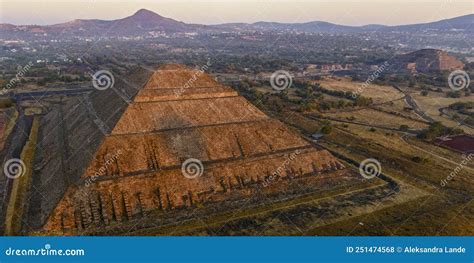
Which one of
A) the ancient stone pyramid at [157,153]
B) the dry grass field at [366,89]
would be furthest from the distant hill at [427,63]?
the ancient stone pyramid at [157,153]

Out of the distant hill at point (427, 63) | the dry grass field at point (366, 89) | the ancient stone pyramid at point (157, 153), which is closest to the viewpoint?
the ancient stone pyramid at point (157, 153)

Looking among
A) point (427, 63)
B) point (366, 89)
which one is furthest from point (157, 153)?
point (427, 63)

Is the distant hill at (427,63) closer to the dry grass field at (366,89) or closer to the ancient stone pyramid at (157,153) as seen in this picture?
the dry grass field at (366,89)

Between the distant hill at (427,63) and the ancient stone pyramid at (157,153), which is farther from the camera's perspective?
the distant hill at (427,63)

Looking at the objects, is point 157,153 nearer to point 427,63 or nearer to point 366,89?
point 366,89

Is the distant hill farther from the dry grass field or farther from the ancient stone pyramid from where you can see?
the ancient stone pyramid
